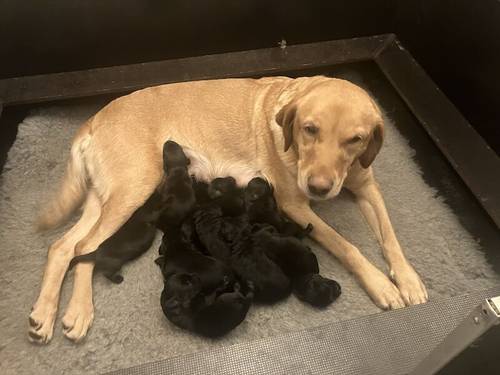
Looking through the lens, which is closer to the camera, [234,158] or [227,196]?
[227,196]

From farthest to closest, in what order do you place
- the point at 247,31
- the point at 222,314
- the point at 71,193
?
the point at 247,31 < the point at 71,193 < the point at 222,314

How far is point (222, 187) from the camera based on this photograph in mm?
2334

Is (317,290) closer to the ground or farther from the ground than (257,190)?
closer to the ground

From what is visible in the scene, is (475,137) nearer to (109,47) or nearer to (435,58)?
(435,58)

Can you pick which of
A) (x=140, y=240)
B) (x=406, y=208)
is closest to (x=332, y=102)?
(x=406, y=208)

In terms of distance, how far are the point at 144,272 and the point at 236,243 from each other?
1.65 ft

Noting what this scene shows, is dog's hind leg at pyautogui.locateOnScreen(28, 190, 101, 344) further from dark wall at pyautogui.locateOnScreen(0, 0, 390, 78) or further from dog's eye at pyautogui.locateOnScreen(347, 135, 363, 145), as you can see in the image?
dog's eye at pyautogui.locateOnScreen(347, 135, 363, 145)

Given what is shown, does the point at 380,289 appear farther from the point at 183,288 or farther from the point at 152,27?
the point at 152,27

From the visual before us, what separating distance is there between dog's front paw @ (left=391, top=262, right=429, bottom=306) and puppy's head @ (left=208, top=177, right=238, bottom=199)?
34.1 inches

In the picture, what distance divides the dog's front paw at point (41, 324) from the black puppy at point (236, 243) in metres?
0.73

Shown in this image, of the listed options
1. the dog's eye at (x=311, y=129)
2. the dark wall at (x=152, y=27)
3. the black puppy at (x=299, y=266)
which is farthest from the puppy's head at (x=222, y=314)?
the dark wall at (x=152, y=27)

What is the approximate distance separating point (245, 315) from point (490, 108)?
1.72 meters

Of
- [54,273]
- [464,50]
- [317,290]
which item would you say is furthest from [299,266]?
[464,50]

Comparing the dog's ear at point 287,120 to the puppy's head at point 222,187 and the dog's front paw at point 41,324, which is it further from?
the dog's front paw at point 41,324
